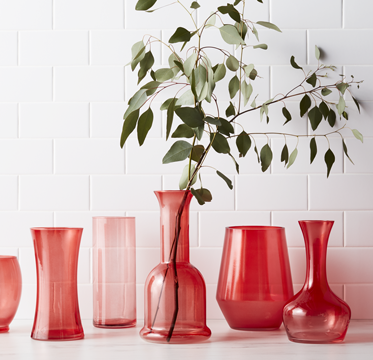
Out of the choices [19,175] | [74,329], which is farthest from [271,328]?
[19,175]

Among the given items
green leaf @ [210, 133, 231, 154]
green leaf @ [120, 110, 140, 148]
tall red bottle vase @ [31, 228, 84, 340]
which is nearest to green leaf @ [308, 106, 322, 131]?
green leaf @ [210, 133, 231, 154]

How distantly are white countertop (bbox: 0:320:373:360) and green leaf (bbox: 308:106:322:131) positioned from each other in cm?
50

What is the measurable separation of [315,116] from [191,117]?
1.50ft

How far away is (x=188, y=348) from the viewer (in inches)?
35.7

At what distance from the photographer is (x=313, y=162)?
122cm

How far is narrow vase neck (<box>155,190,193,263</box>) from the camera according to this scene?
3.16ft

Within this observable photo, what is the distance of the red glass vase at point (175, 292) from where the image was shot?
3.07ft

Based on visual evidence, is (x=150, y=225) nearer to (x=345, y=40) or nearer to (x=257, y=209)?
(x=257, y=209)

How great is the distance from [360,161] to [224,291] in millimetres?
509

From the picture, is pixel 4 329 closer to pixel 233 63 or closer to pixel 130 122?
pixel 130 122

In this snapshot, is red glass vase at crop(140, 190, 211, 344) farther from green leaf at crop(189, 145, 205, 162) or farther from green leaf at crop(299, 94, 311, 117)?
green leaf at crop(299, 94, 311, 117)

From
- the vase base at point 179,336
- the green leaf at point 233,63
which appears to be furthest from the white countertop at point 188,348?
the green leaf at point 233,63

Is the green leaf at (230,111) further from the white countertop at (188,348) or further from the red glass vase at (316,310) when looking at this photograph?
the white countertop at (188,348)

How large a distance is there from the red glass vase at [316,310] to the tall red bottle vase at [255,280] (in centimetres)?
9
